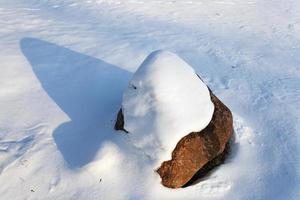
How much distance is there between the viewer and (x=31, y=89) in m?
3.65

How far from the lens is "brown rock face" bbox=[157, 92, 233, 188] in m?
2.75

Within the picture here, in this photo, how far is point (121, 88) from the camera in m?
3.75

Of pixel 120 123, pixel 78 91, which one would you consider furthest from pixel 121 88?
pixel 120 123

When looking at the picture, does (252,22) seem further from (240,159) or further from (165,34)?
(240,159)

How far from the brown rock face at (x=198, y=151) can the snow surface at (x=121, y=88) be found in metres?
0.07

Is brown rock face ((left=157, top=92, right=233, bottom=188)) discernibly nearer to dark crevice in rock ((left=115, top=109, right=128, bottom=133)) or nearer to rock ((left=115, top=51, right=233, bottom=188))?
rock ((left=115, top=51, right=233, bottom=188))

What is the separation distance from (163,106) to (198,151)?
43 centimetres

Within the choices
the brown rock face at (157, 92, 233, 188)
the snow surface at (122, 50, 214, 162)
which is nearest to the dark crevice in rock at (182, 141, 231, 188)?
the brown rock face at (157, 92, 233, 188)

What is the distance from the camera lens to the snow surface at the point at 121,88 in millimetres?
2764

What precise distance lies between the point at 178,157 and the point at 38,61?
2.12m

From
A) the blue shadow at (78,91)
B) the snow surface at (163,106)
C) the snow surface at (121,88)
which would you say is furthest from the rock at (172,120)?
the blue shadow at (78,91)

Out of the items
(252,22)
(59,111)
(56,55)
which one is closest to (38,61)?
(56,55)

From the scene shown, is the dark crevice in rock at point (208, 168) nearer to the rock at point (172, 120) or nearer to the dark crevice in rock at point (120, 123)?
the rock at point (172, 120)

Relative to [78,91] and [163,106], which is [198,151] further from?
[78,91]
